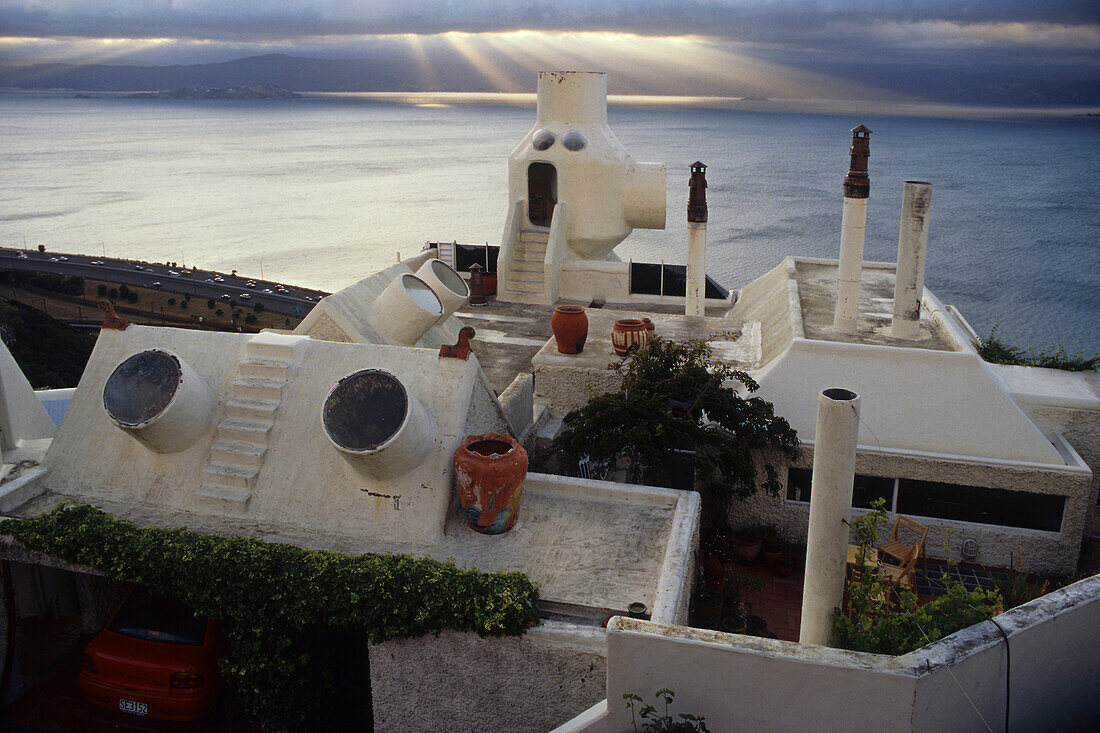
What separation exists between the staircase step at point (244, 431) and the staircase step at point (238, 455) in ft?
0.20

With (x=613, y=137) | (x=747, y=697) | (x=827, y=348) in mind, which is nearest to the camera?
(x=747, y=697)

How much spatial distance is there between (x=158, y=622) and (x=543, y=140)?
17.4m

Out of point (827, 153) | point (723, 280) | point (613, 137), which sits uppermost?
point (827, 153)

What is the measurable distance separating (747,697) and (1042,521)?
713 cm

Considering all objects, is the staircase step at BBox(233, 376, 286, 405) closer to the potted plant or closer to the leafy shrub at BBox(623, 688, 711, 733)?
the leafy shrub at BBox(623, 688, 711, 733)

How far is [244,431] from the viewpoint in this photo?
9.47 m

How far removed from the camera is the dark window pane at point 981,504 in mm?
11258

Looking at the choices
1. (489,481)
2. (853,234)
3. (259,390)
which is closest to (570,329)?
(853,234)

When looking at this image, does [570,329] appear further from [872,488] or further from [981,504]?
[981,504]

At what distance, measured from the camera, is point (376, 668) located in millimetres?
7473

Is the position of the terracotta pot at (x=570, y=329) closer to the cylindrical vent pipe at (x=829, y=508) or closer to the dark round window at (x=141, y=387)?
the dark round window at (x=141, y=387)

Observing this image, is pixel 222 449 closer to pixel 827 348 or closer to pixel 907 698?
pixel 907 698

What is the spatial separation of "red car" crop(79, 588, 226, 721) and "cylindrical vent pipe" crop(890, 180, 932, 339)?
408 inches

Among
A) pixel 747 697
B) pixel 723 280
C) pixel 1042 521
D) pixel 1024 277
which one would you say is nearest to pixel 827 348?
pixel 1042 521
